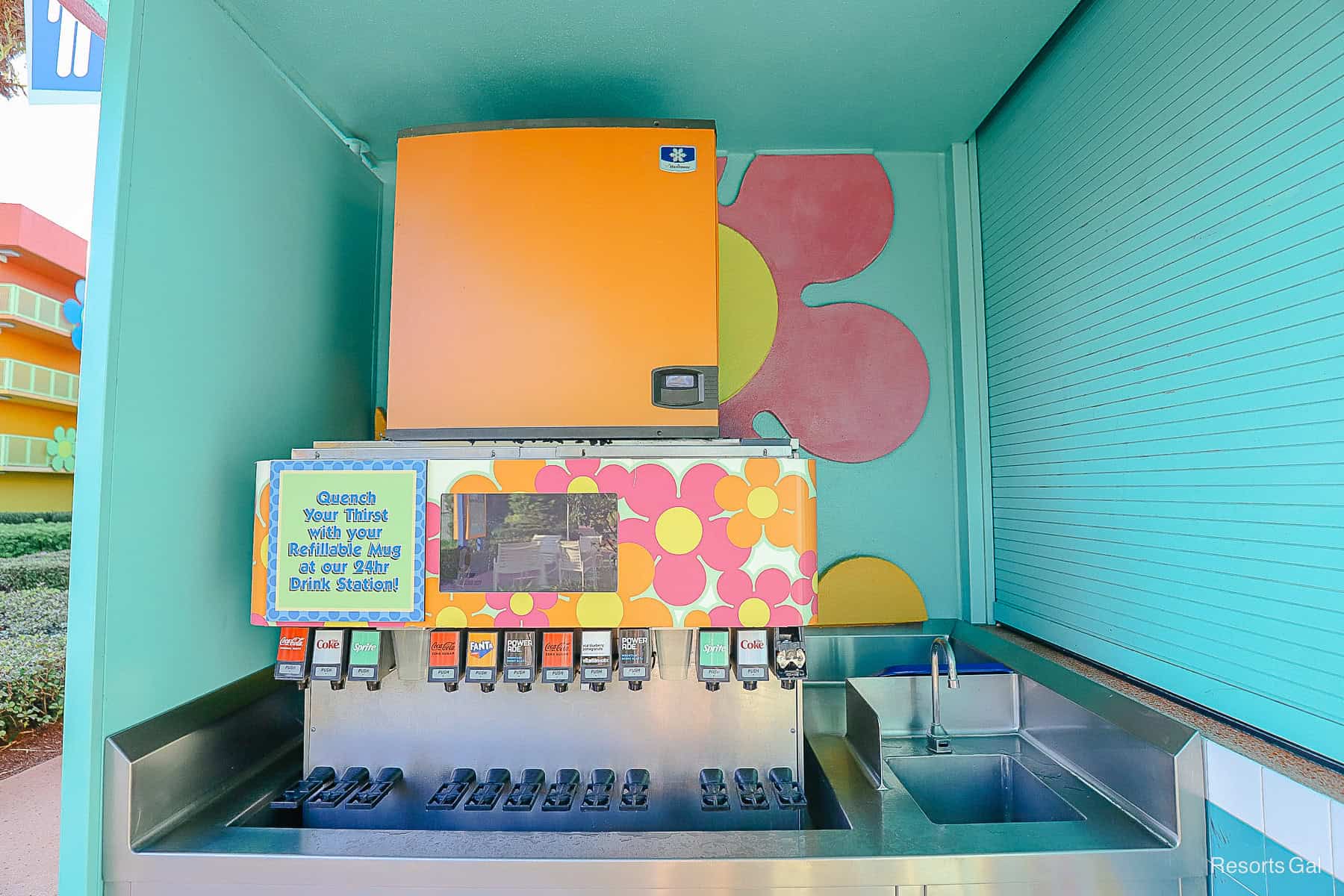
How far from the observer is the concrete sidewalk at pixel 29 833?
6.55ft

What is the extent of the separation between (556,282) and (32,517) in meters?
2.95

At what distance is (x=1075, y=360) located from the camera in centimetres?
160

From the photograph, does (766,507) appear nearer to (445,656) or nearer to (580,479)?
(580,479)

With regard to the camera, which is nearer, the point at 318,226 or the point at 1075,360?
the point at 1075,360

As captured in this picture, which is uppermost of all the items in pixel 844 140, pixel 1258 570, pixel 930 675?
pixel 844 140

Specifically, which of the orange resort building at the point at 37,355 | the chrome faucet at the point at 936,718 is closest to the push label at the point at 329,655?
the chrome faucet at the point at 936,718

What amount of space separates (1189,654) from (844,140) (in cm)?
160

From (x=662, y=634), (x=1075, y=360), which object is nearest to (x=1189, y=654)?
(x=1075, y=360)

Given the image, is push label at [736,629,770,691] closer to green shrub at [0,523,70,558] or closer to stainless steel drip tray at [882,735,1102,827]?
stainless steel drip tray at [882,735,1102,827]

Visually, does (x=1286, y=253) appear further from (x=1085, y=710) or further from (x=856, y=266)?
(x=856, y=266)

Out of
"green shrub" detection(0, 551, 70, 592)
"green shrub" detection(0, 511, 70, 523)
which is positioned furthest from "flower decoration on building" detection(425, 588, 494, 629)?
"green shrub" detection(0, 551, 70, 592)

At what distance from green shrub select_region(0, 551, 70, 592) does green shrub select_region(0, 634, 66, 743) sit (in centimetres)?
32

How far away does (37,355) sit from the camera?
288 cm

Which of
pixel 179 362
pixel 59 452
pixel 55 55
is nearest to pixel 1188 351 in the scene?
pixel 179 362
